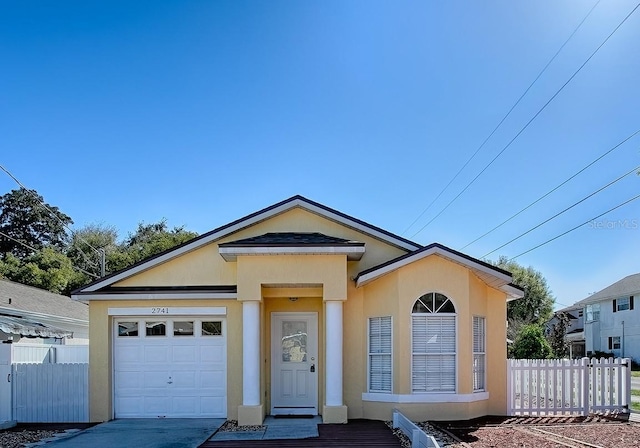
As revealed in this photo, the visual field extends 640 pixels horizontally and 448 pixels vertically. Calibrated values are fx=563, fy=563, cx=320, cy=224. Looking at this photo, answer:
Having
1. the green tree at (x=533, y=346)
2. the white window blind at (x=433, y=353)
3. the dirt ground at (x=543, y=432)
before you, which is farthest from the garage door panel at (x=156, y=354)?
the green tree at (x=533, y=346)

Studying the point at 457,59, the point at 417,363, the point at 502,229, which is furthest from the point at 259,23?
the point at 502,229

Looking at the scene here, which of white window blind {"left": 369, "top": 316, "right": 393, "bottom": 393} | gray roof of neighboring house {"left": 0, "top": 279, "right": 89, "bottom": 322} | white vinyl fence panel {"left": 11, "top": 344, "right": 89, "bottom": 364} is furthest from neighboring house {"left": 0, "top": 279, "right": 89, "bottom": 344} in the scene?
white window blind {"left": 369, "top": 316, "right": 393, "bottom": 393}

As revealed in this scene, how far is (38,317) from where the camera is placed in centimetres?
1916

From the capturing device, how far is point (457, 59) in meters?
16.0

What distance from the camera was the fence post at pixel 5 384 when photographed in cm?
1277

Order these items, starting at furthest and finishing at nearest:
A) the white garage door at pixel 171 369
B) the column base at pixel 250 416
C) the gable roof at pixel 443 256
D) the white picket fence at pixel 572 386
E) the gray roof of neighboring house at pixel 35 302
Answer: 1. the gray roof of neighboring house at pixel 35 302
2. the white garage door at pixel 171 369
3. the white picket fence at pixel 572 386
4. the gable roof at pixel 443 256
5. the column base at pixel 250 416

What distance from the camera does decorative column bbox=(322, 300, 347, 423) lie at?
12359 mm

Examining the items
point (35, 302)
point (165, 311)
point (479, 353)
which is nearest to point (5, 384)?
point (165, 311)

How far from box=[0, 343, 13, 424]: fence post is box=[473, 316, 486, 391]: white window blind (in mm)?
10668

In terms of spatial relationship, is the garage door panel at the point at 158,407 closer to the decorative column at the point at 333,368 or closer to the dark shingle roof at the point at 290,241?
the decorative column at the point at 333,368

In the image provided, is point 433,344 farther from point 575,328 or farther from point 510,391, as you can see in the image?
point 575,328

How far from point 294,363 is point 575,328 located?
4903cm

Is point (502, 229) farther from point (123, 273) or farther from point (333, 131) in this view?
point (123, 273)

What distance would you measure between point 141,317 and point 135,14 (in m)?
7.69
